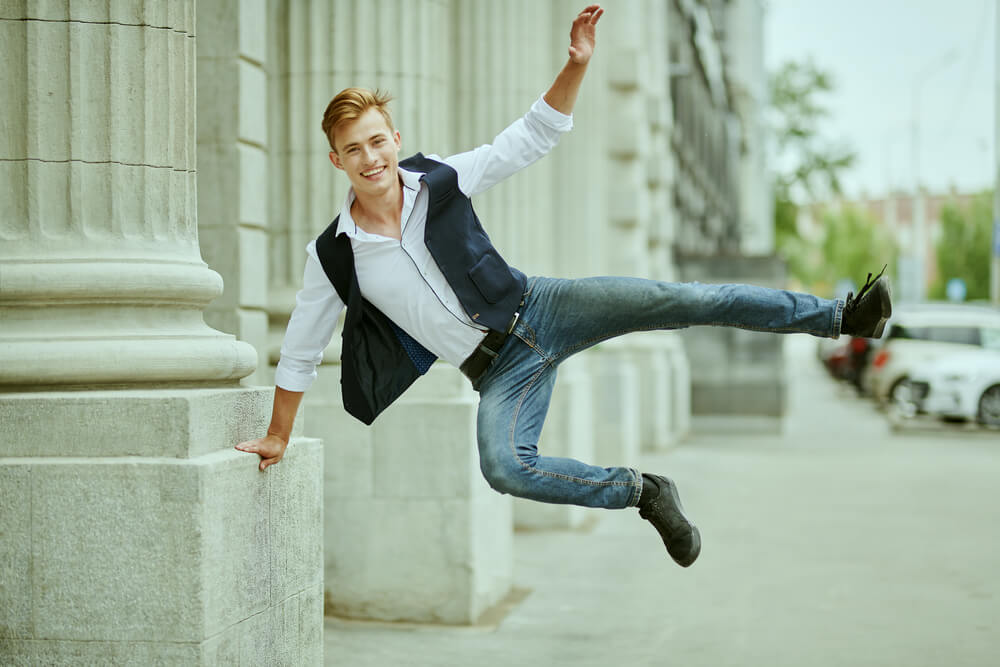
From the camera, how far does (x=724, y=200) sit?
3962 centimetres

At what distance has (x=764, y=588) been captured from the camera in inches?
347

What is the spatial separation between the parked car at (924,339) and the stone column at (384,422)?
16886mm

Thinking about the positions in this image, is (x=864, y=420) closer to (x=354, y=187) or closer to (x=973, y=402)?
(x=973, y=402)

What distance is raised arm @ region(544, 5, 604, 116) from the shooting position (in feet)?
15.6

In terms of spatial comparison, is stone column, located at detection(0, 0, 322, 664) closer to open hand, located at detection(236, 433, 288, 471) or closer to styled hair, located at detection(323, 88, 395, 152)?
open hand, located at detection(236, 433, 288, 471)

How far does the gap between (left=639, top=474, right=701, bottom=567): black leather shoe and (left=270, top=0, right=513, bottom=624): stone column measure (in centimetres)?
267

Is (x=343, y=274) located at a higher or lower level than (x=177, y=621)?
higher

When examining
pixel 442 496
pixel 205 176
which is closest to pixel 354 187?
pixel 205 176


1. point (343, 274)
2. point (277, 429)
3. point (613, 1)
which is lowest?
point (277, 429)

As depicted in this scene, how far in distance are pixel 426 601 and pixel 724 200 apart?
33.0m

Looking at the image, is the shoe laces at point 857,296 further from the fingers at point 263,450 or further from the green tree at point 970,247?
the green tree at point 970,247

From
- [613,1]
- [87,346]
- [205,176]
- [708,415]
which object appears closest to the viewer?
[87,346]

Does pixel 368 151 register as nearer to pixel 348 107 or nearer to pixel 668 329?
pixel 348 107

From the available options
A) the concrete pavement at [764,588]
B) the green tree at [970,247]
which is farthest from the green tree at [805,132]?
the concrete pavement at [764,588]
